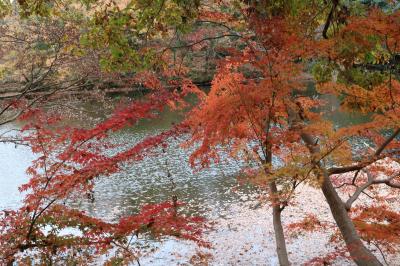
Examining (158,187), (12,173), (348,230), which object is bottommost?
(348,230)

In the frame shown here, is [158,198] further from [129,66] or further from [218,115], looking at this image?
[129,66]

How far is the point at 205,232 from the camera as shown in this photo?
1084 centimetres

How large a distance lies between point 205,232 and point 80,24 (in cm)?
620

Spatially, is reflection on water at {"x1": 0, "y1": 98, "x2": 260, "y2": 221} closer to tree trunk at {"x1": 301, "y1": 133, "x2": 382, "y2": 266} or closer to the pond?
the pond

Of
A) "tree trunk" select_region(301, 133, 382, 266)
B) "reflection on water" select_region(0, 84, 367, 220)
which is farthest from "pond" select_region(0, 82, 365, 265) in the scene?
"tree trunk" select_region(301, 133, 382, 266)

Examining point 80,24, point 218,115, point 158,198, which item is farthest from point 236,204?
point 80,24

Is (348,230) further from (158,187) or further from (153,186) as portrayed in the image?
(153,186)

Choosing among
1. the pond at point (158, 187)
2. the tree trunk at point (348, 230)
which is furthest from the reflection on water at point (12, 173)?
the tree trunk at point (348, 230)

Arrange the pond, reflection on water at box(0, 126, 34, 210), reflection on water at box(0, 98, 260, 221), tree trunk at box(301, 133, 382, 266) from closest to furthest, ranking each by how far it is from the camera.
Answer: tree trunk at box(301, 133, 382, 266) → the pond → reflection on water at box(0, 98, 260, 221) → reflection on water at box(0, 126, 34, 210)

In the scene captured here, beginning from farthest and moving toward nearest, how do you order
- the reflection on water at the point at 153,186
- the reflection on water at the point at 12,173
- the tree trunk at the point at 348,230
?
the reflection on water at the point at 12,173, the reflection on water at the point at 153,186, the tree trunk at the point at 348,230

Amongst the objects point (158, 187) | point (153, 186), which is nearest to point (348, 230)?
point (158, 187)

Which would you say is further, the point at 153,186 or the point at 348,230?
the point at 153,186

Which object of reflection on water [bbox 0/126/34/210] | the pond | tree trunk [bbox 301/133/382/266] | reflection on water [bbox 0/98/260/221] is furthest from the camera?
reflection on water [bbox 0/126/34/210]

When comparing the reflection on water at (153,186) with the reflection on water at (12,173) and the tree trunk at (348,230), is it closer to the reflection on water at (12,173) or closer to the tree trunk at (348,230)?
the reflection on water at (12,173)
